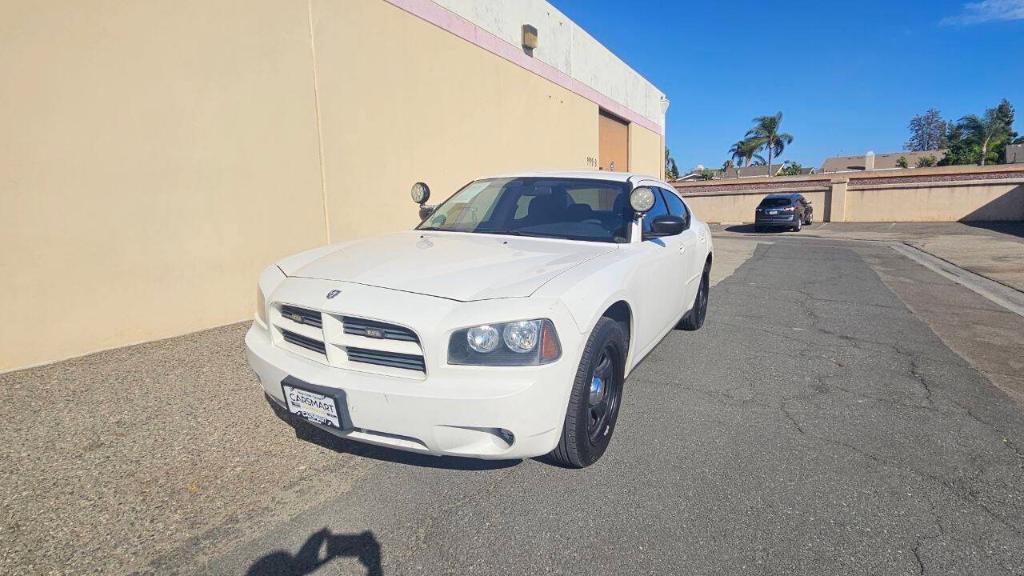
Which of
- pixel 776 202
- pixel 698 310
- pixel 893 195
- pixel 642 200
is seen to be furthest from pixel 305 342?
pixel 893 195

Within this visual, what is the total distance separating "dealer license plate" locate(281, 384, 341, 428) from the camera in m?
2.33

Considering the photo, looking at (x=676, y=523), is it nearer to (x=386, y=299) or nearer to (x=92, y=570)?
(x=386, y=299)

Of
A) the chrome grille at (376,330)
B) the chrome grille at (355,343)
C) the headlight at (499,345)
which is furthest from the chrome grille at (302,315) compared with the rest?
the headlight at (499,345)

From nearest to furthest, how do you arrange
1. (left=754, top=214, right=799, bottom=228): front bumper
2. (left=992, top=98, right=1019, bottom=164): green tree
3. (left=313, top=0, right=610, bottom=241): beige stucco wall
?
(left=313, top=0, right=610, bottom=241): beige stucco wall < (left=754, top=214, right=799, bottom=228): front bumper < (left=992, top=98, right=1019, bottom=164): green tree

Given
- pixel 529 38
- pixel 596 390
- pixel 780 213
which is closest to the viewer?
pixel 596 390

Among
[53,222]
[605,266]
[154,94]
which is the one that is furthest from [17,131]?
[605,266]

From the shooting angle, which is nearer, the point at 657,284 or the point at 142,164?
the point at 657,284

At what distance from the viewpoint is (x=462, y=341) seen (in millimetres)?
2250

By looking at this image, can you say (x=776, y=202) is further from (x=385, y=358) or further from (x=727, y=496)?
(x=385, y=358)

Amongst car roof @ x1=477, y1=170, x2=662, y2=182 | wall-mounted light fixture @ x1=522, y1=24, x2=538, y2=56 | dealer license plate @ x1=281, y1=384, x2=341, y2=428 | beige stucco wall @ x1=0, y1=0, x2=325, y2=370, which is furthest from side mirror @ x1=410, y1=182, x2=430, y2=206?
wall-mounted light fixture @ x1=522, y1=24, x2=538, y2=56

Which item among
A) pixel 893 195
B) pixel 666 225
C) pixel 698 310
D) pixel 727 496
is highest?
pixel 893 195

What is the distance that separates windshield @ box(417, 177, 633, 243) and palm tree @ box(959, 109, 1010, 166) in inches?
2366

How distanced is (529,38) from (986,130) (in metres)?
56.5

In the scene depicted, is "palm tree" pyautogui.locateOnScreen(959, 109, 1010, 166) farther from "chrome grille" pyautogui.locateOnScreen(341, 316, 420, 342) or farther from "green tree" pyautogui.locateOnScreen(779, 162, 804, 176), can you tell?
"chrome grille" pyautogui.locateOnScreen(341, 316, 420, 342)
